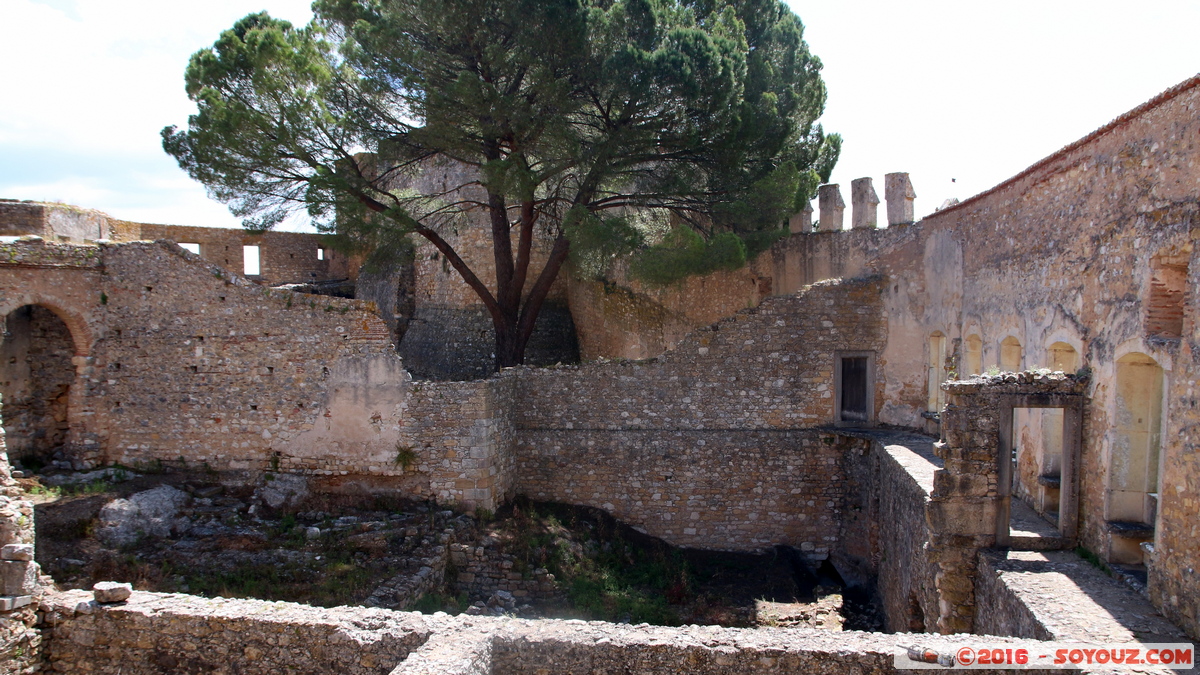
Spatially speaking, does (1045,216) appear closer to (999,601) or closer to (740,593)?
(999,601)

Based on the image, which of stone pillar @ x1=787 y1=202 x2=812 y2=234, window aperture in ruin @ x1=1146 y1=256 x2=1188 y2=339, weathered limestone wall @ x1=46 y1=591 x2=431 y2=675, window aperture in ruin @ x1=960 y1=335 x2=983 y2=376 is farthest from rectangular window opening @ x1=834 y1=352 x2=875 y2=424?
weathered limestone wall @ x1=46 y1=591 x2=431 y2=675

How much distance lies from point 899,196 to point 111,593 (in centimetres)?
1098

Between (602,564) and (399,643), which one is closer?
(399,643)

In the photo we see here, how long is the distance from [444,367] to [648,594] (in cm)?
704

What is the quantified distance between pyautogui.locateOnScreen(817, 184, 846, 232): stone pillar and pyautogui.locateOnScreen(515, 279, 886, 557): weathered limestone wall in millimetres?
1810

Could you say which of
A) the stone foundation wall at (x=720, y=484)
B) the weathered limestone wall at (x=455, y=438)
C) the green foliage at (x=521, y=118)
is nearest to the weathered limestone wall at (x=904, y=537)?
the stone foundation wall at (x=720, y=484)

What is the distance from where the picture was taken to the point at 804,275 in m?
12.5

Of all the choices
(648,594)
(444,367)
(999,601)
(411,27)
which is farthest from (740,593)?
(411,27)

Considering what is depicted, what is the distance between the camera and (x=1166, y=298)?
553 centimetres

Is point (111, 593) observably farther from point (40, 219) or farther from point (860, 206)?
point (860, 206)

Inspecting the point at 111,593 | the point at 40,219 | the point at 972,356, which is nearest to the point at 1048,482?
the point at 972,356

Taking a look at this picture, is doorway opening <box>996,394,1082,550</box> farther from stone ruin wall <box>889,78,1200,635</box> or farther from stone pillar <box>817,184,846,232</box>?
stone pillar <box>817,184,846,232</box>

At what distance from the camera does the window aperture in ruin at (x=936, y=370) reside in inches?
414

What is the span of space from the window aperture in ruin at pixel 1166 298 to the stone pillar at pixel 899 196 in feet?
18.9
